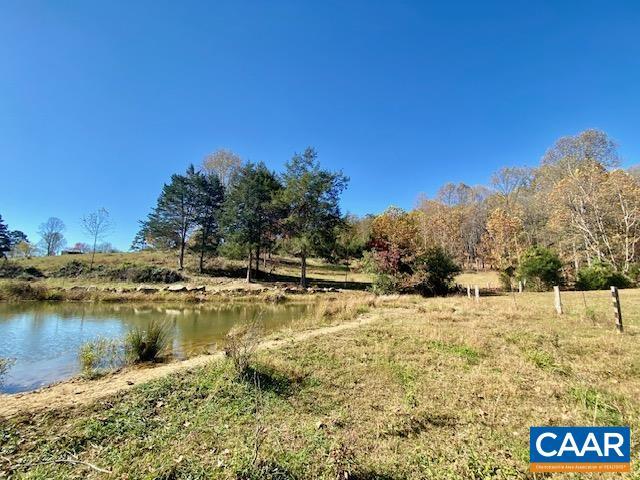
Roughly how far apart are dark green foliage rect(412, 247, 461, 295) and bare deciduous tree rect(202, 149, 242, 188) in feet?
95.3

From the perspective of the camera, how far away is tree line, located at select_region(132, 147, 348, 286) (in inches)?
1216

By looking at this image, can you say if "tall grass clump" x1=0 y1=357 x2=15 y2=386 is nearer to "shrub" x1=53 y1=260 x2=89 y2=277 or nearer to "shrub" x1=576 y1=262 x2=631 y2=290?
"shrub" x1=53 y1=260 x2=89 y2=277

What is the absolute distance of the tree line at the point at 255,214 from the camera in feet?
101

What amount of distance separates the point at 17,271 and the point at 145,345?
3372cm

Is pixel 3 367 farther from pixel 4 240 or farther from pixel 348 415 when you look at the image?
pixel 4 240

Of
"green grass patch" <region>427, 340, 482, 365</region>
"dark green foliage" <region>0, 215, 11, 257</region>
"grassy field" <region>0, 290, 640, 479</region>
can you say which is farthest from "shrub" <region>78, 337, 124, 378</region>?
"dark green foliage" <region>0, 215, 11, 257</region>

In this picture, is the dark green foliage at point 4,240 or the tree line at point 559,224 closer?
the tree line at point 559,224

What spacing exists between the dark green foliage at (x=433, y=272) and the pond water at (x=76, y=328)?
31.2 ft

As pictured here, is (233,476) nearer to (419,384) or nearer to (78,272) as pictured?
(419,384)

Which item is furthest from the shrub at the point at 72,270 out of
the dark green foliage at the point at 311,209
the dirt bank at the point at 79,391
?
the dirt bank at the point at 79,391

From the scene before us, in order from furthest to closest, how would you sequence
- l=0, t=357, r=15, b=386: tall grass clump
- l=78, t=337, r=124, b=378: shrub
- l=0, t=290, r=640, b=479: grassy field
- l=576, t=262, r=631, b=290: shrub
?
l=576, t=262, r=631, b=290: shrub → l=78, t=337, r=124, b=378: shrub → l=0, t=357, r=15, b=386: tall grass clump → l=0, t=290, r=640, b=479: grassy field

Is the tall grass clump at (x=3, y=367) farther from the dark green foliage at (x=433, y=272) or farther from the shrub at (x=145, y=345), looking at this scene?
the dark green foliage at (x=433, y=272)

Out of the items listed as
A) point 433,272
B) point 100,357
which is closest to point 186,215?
point 433,272

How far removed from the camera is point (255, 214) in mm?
31641
